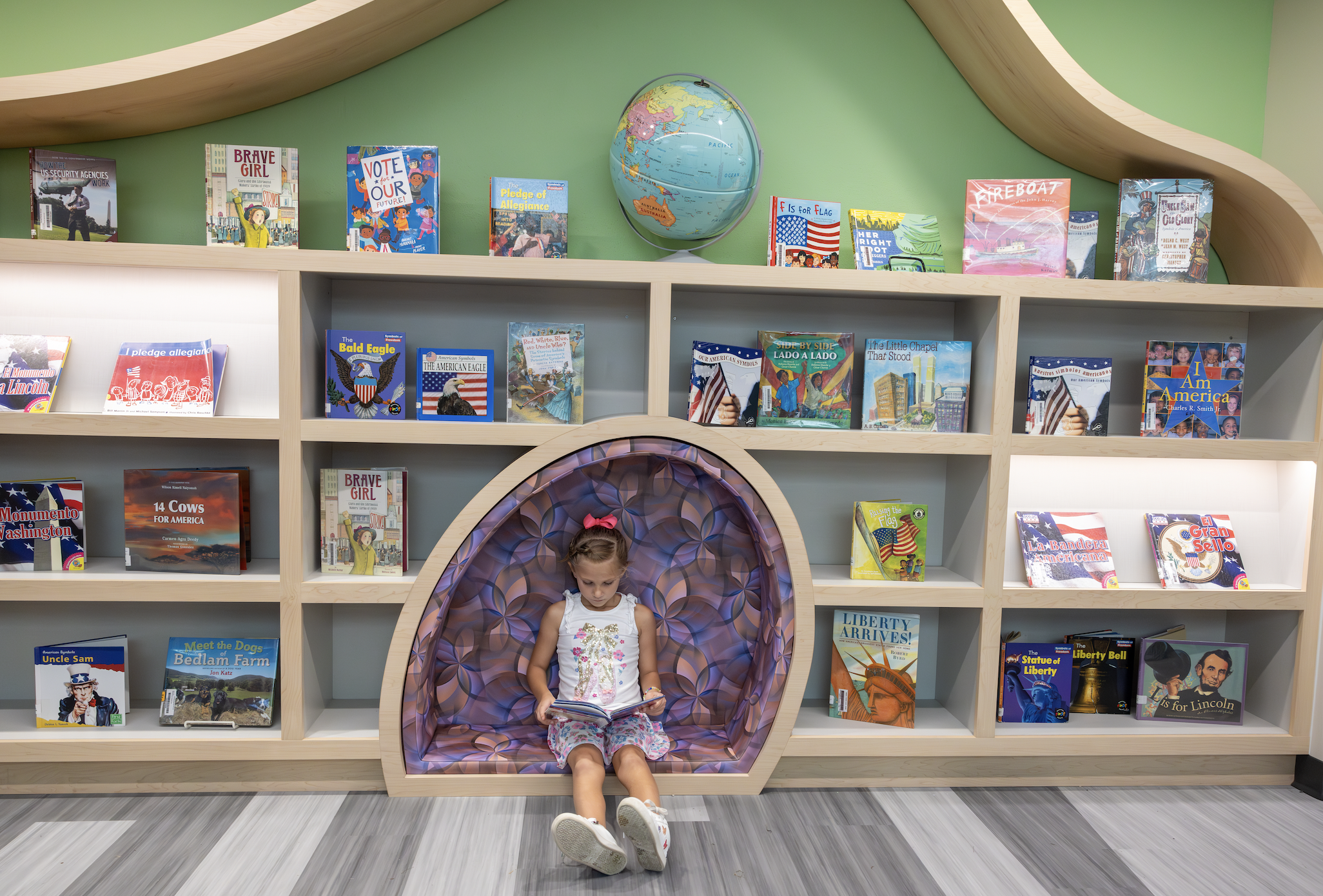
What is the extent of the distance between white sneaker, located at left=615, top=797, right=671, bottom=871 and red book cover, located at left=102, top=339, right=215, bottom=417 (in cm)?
161

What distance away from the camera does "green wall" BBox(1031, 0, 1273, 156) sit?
262cm

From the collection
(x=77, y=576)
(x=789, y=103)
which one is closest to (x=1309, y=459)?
(x=789, y=103)

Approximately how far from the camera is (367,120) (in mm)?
2418

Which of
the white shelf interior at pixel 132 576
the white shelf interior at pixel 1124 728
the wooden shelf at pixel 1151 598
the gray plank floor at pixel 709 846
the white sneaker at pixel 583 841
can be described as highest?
the white shelf interior at pixel 132 576

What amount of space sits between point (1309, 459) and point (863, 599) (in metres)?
1.50

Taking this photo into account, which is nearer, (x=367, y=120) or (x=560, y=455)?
(x=560, y=455)

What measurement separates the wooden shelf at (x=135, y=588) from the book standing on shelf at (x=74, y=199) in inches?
38.0

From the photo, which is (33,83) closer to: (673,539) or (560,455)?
(560,455)

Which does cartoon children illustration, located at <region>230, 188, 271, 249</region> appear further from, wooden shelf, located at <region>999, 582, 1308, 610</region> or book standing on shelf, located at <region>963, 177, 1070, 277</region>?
wooden shelf, located at <region>999, 582, 1308, 610</region>

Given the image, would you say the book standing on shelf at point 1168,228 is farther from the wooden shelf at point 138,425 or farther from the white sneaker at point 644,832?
the wooden shelf at point 138,425

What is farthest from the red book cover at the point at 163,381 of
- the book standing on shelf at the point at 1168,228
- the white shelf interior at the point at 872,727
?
the book standing on shelf at the point at 1168,228

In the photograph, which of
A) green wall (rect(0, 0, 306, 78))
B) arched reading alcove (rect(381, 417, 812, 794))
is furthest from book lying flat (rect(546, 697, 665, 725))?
green wall (rect(0, 0, 306, 78))

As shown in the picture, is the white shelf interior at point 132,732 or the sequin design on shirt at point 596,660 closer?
the white shelf interior at point 132,732

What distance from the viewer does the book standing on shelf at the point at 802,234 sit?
7.50 feet
